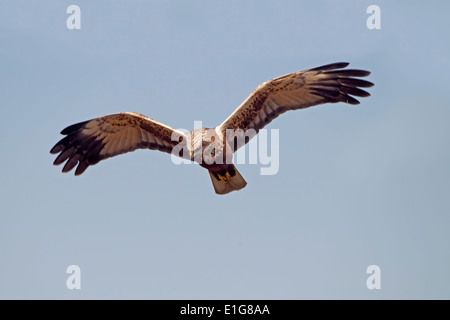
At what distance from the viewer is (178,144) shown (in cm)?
1416

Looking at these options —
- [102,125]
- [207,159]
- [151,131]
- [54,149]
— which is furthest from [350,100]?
[54,149]

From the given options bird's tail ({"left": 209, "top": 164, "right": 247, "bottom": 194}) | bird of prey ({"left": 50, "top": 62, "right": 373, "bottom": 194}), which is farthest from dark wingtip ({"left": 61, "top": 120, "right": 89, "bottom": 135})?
bird's tail ({"left": 209, "top": 164, "right": 247, "bottom": 194})

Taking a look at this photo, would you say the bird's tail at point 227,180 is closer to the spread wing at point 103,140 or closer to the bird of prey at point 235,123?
the bird of prey at point 235,123

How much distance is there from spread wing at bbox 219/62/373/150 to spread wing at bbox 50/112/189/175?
1766mm

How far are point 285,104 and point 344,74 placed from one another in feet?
4.43

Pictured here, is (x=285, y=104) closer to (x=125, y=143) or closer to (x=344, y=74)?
(x=344, y=74)

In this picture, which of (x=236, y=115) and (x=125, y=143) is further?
(x=125, y=143)

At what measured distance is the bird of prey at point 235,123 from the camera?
44.0ft

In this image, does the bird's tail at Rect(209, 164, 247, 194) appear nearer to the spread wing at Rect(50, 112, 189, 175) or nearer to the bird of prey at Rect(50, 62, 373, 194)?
the bird of prey at Rect(50, 62, 373, 194)

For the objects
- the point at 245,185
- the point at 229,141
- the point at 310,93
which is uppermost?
the point at 310,93

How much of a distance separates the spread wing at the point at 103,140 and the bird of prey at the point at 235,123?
0.02 meters

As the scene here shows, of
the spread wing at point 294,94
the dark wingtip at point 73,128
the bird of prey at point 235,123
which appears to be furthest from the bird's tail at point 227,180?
the dark wingtip at point 73,128

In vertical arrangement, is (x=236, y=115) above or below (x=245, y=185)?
above

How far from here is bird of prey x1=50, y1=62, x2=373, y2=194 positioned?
44.0 ft
